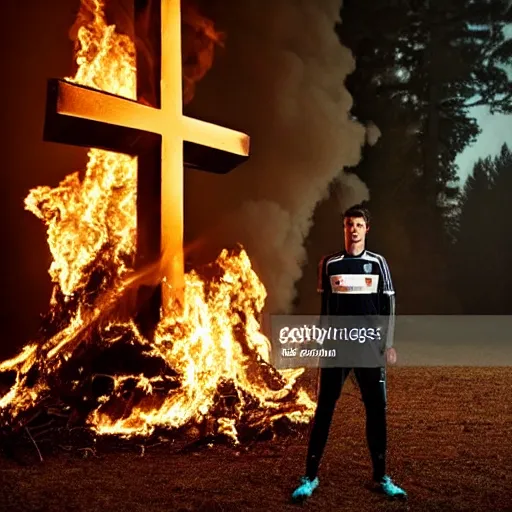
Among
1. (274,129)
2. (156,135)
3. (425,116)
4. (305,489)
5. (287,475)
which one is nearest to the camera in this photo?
(305,489)

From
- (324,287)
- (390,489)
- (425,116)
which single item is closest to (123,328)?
(324,287)

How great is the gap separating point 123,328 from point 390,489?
2.75 meters

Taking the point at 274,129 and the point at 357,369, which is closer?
the point at 357,369

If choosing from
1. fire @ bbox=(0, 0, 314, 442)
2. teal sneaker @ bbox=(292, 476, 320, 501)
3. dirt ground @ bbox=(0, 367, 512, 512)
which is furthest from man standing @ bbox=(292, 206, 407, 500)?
fire @ bbox=(0, 0, 314, 442)

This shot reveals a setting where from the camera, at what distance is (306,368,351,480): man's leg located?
4.08 meters

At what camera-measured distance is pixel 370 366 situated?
13.4ft

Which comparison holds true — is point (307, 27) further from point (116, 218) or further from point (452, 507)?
point (452, 507)

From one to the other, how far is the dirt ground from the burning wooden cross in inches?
59.1

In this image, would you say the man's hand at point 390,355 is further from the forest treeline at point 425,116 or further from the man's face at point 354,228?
the forest treeline at point 425,116

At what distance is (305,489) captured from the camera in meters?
4.07

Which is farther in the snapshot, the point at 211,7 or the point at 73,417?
the point at 211,7

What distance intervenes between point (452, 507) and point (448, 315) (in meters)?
12.8

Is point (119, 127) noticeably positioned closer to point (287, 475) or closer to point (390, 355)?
point (390, 355)

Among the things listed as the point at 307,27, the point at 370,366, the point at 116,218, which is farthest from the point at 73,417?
the point at 307,27
